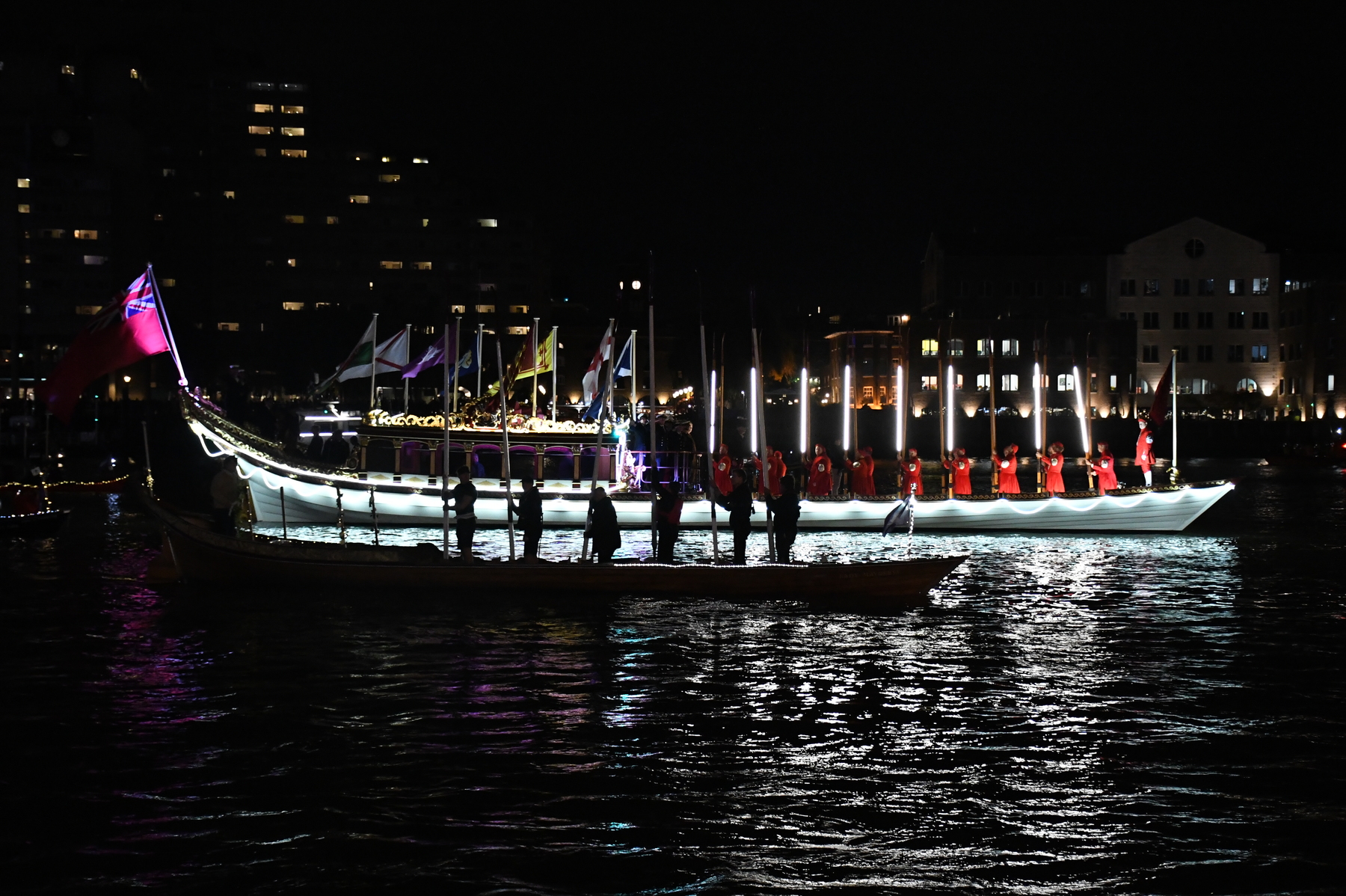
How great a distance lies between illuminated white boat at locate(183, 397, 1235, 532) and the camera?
3294 cm

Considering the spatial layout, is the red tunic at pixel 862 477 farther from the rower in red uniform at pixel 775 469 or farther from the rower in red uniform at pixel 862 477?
the rower in red uniform at pixel 775 469

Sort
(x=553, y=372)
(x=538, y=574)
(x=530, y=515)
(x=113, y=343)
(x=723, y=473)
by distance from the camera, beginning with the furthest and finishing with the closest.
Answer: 1. (x=553, y=372)
2. (x=723, y=473)
3. (x=113, y=343)
4. (x=530, y=515)
5. (x=538, y=574)

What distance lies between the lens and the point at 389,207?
13712 cm

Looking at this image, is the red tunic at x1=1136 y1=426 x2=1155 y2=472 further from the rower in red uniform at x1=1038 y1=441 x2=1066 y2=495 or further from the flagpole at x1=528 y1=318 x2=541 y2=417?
the flagpole at x1=528 y1=318 x2=541 y2=417

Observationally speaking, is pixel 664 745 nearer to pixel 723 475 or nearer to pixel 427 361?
pixel 723 475

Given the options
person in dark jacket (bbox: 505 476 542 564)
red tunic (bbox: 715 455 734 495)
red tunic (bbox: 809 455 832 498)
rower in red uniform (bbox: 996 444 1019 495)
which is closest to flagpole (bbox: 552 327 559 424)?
red tunic (bbox: 715 455 734 495)

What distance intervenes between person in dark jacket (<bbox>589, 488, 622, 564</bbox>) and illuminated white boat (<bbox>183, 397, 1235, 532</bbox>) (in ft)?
37.9

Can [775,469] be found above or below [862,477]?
above

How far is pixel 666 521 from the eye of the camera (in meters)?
22.5

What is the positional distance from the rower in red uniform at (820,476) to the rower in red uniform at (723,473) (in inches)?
106

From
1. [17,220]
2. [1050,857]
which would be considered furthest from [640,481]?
[17,220]

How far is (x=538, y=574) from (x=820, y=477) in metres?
14.8

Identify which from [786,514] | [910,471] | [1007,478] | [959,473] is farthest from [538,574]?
[1007,478]

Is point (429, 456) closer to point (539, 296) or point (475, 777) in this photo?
point (475, 777)
